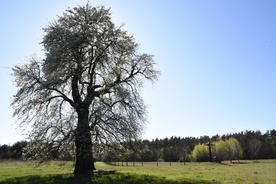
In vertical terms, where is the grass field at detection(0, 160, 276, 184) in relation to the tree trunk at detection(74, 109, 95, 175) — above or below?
below

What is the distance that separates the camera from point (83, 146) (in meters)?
25.5

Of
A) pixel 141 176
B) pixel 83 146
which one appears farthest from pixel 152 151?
pixel 83 146

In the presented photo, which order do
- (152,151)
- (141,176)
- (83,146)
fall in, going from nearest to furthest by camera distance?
1. (83,146)
2. (141,176)
3. (152,151)

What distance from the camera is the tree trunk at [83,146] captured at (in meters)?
24.6

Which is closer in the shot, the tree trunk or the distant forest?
the tree trunk

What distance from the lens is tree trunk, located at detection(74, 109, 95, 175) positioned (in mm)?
24641

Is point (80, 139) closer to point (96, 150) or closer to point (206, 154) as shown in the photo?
point (96, 150)

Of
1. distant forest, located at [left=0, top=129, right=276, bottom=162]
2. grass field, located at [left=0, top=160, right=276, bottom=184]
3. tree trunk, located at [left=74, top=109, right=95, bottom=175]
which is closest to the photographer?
grass field, located at [left=0, top=160, right=276, bottom=184]

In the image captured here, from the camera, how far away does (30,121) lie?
27.9 meters

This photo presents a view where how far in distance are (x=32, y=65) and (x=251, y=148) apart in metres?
116

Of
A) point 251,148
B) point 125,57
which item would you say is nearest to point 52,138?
point 125,57

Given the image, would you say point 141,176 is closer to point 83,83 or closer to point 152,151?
point 83,83

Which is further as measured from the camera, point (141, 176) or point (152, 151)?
point (152, 151)

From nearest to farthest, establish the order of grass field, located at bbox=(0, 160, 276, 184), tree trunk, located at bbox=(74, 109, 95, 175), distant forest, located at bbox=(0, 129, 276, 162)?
grass field, located at bbox=(0, 160, 276, 184) → tree trunk, located at bbox=(74, 109, 95, 175) → distant forest, located at bbox=(0, 129, 276, 162)
